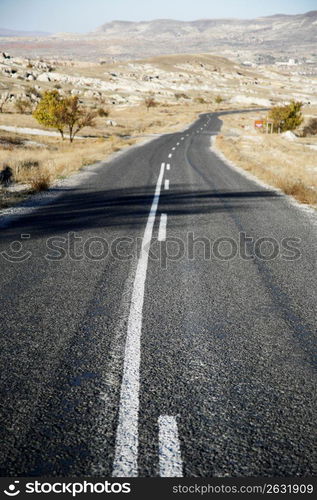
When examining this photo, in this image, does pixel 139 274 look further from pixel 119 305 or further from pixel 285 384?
pixel 285 384

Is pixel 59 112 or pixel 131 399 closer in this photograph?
pixel 131 399

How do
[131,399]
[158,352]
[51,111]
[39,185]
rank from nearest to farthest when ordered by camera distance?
[131,399], [158,352], [39,185], [51,111]

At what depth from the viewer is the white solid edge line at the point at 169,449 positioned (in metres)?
2.47

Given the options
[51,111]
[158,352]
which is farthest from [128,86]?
[158,352]

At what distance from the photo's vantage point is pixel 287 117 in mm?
49375

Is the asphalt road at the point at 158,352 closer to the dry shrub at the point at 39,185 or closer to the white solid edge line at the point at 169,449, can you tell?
the white solid edge line at the point at 169,449

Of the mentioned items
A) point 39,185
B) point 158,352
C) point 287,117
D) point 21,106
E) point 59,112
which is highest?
point 21,106

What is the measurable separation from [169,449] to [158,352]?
120 centimetres

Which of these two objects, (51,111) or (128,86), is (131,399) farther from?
(128,86)

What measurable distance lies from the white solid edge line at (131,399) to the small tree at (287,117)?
49.9 meters

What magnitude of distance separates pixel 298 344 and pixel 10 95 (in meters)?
73.6

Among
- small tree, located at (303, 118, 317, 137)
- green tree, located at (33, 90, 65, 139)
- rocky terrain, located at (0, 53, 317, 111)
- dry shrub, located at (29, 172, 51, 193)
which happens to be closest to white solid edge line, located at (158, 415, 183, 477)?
dry shrub, located at (29, 172, 51, 193)

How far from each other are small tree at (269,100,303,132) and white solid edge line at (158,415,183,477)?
169ft

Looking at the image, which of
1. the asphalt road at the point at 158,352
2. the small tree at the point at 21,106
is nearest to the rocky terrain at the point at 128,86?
the small tree at the point at 21,106
